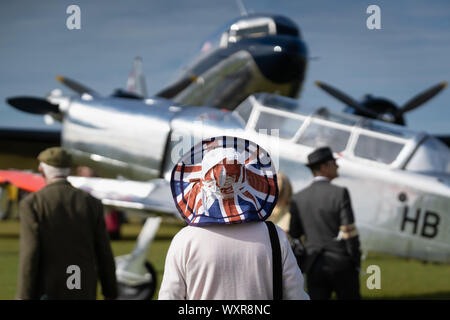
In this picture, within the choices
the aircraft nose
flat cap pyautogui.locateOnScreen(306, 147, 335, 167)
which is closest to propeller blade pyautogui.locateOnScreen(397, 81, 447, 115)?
the aircraft nose

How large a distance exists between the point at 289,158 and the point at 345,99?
849 cm

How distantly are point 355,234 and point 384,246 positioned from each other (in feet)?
7.55

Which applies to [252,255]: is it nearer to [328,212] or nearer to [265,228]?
[265,228]

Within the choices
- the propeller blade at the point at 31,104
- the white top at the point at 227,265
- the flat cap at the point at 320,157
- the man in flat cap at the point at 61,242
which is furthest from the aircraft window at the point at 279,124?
the white top at the point at 227,265

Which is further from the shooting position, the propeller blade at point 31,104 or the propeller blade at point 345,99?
the propeller blade at point 345,99

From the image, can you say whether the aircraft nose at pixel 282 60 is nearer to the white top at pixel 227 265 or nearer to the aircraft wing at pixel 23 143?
the aircraft wing at pixel 23 143

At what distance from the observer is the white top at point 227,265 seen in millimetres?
1670

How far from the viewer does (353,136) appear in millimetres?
6707

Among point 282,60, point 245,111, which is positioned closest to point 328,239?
point 245,111

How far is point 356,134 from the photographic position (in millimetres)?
6691

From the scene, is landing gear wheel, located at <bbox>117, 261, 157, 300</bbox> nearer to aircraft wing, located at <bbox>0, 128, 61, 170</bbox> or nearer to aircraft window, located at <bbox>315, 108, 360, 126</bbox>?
aircraft window, located at <bbox>315, 108, 360, 126</bbox>

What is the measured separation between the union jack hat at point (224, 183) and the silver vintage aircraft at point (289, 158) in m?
4.74
